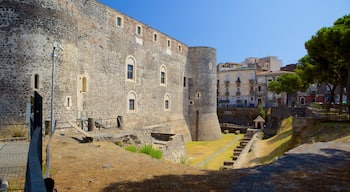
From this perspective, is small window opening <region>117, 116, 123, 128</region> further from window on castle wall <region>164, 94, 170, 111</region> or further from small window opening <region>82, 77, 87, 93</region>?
window on castle wall <region>164, 94, 170, 111</region>

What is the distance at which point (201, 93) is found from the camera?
99.9 feet

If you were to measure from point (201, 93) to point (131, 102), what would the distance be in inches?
441

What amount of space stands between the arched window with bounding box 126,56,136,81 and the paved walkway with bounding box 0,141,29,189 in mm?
11705

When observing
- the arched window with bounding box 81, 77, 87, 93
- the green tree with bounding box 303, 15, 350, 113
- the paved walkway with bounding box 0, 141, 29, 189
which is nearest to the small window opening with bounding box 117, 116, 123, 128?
the arched window with bounding box 81, 77, 87, 93

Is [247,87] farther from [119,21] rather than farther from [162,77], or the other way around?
[119,21]

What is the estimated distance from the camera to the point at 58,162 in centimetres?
769

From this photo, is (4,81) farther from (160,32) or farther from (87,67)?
(160,32)

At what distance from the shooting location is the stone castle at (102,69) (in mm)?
12070

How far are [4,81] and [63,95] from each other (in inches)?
101

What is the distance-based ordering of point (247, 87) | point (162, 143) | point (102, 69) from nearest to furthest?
point (162, 143) → point (102, 69) → point (247, 87)

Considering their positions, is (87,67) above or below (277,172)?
above

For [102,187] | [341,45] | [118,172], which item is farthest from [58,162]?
[341,45]

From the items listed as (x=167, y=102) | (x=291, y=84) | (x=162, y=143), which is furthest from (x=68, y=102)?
(x=291, y=84)

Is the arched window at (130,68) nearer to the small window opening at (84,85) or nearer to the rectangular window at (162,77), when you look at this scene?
the rectangular window at (162,77)
